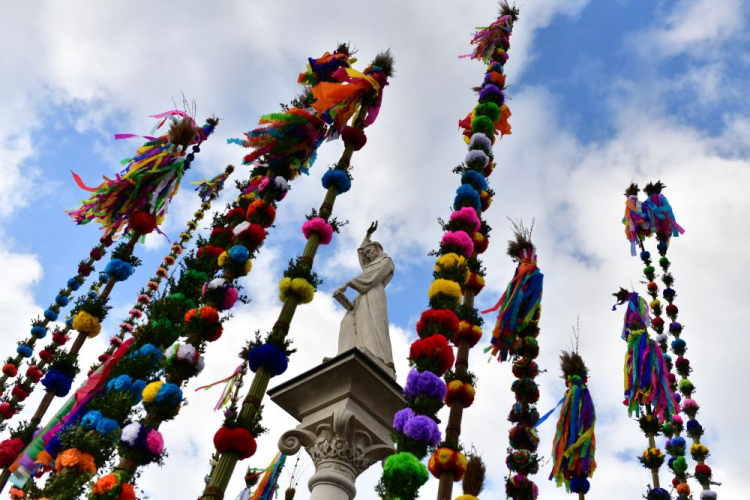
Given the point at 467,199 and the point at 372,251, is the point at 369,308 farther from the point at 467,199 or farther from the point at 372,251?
the point at 467,199

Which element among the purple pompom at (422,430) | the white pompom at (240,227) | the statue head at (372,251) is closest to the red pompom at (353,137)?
the statue head at (372,251)

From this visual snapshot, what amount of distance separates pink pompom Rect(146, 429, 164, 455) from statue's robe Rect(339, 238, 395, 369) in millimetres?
2964

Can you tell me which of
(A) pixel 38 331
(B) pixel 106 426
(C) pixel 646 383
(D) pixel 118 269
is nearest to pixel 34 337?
(A) pixel 38 331

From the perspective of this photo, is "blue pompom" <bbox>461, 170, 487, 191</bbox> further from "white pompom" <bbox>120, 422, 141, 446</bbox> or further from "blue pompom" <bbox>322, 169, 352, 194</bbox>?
"white pompom" <bbox>120, 422, 141, 446</bbox>

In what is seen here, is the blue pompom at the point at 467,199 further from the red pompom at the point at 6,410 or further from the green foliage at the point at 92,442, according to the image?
the red pompom at the point at 6,410

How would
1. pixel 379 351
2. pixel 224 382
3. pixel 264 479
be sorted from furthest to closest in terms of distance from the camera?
pixel 264 479 → pixel 224 382 → pixel 379 351

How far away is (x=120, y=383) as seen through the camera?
8.27m

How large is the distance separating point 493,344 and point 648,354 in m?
5.38

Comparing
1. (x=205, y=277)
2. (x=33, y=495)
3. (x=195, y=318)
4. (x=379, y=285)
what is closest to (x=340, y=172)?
(x=379, y=285)

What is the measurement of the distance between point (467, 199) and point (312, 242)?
2.63 m

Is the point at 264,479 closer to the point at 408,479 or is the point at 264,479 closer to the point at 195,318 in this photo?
the point at 195,318

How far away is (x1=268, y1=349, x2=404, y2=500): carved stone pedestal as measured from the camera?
28.1ft

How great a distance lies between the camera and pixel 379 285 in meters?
11.1

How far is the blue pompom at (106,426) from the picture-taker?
7695 mm
